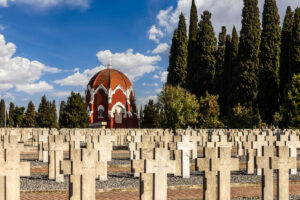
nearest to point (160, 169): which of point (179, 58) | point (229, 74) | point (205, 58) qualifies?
point (229, 74)

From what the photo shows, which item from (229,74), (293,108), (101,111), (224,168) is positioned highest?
(229,74)

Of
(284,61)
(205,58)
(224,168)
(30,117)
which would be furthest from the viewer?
(30,117)

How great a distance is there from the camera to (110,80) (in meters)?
67.2

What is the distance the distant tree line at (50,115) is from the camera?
54.6m

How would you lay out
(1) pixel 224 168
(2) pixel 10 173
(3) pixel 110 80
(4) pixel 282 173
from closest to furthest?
(2) pixel 10 173
(1) pixel 224 168
(4) pixel 282 173
(3) pixel 110 80

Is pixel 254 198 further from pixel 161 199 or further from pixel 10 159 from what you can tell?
pixel 10 159

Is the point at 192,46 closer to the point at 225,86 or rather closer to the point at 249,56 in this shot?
the point at 225,86

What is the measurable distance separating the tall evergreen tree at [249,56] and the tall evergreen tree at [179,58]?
1118cm

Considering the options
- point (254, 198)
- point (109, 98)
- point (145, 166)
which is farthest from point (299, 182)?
point (109, 98)

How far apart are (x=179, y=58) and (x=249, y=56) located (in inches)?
491

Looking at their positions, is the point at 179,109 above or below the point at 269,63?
below

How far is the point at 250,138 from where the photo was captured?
17.4m

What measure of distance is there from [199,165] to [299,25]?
3754cm

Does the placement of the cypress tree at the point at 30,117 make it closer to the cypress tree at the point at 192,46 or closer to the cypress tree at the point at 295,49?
the cypress tree at the point at 192,46
